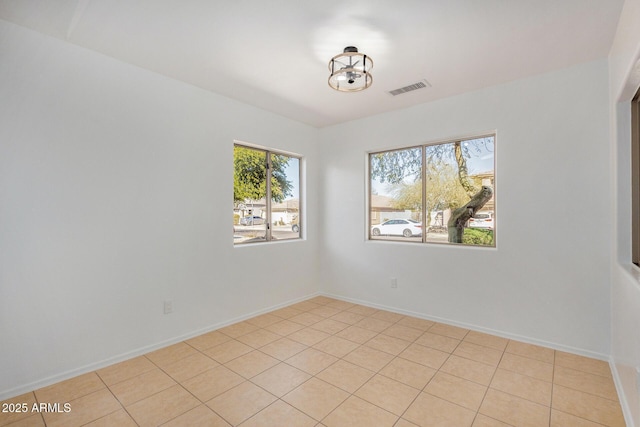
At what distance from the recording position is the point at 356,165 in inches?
174

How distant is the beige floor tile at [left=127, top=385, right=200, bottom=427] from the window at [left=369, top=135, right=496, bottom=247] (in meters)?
3.00

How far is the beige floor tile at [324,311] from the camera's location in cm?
394

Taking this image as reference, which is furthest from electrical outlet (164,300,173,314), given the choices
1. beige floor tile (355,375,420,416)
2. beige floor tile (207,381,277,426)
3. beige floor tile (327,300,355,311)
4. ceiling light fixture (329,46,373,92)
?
ceiling light fixture (329,46,373,92)

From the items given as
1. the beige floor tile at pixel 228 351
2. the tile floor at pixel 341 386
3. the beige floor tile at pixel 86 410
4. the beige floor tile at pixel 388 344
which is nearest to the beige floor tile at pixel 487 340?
the tile floor at pixel 341 386

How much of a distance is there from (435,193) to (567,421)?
2465mm

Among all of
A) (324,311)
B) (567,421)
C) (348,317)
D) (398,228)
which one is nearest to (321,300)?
(324,311)

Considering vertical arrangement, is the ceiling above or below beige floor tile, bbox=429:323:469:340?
above

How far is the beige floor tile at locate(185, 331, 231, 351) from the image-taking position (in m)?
3.00

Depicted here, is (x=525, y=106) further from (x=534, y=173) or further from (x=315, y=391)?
(x=315, y=391)

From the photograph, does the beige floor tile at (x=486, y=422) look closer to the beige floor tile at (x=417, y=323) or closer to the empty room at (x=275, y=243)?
the empty room at (x=275, y=243)

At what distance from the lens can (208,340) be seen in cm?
314

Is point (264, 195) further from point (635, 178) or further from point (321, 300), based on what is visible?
point (635, 178)

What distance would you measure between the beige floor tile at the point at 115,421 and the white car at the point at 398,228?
3346 millimetres

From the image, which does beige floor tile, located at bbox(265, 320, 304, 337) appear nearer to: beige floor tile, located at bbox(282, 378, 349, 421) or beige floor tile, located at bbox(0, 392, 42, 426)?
beige floor tile, located at bbox(282, 378, 349, 421)
